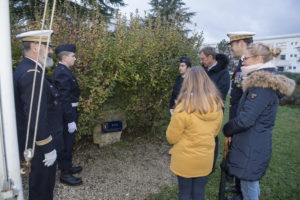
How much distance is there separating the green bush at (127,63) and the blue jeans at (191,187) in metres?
2.12

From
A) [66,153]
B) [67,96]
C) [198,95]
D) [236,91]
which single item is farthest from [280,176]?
[67,96]

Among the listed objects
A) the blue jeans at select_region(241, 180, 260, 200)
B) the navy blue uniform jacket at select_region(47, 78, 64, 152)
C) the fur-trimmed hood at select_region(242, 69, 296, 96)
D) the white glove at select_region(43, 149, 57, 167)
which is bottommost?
the blue jeans at select_region(241, 180, 260, 200)

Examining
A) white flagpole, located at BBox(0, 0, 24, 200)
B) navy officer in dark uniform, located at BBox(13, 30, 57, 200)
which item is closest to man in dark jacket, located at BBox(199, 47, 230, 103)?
navy officer in dark uniform, located at BBox(13, 30, 57, 200)

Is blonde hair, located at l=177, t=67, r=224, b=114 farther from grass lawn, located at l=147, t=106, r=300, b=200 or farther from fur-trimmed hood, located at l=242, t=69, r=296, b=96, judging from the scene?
grass lawn, located at l=147, t=106, r=300, b=200

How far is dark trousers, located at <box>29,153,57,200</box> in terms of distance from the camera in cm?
237

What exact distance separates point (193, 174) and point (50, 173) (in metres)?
1.55

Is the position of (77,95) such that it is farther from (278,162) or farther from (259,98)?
(278,162)

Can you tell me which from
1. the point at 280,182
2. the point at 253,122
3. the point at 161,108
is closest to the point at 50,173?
the point at 253,122

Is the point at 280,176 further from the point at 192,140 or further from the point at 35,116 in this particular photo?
the point at 35,116

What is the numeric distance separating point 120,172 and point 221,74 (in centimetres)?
237

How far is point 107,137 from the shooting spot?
4945 mm

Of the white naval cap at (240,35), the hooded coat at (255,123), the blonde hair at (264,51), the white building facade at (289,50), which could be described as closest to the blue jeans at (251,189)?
the hooded coat at (255,123)

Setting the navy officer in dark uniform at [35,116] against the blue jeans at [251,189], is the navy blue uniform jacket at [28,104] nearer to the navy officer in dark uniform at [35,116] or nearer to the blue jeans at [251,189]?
the navy officer in dark uniform at [35,116]

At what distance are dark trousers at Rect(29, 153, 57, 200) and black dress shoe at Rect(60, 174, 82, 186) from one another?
976 mm
